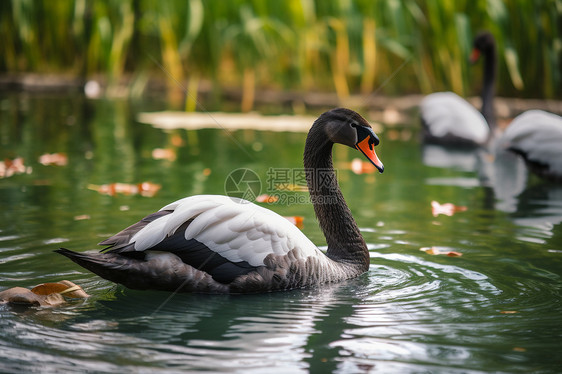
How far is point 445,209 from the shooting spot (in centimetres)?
586

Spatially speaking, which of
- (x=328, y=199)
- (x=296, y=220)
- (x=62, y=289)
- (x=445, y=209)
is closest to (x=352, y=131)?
(x=328, y=199)

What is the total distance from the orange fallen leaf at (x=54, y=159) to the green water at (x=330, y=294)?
0.10m

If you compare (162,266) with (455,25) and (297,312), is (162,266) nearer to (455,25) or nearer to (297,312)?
(297,312)

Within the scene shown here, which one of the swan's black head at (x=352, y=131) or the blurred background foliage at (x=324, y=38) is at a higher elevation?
the blurred background foliage at (x=324, y=38)

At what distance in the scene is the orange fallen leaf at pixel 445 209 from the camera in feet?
19.1

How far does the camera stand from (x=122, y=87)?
14.0m

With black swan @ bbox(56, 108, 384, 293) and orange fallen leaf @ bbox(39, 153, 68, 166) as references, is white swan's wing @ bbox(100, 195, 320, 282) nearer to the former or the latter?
black swan @ bbox(56, 108, 384, 293)

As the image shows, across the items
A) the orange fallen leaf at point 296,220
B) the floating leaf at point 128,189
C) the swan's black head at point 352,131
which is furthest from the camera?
the floating leaf at point 128,189

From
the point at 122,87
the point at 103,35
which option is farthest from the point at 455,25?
the point at 122,87

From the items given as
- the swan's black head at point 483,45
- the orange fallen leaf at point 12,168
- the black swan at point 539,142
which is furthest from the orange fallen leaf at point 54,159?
the swan's black head at point 483,45

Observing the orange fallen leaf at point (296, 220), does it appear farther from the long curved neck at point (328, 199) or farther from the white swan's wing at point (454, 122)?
the white swan's wing at point (454, 122)

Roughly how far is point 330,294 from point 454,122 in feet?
20.3

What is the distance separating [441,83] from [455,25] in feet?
3.62

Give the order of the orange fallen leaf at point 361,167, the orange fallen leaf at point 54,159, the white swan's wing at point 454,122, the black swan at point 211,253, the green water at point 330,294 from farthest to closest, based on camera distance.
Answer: the white swan's wing at point 454,122, the orange fallen leaf at point 361,167, the orange fallen leaf at point 54,159, the black swan at point 211,253, the green water at point 330,294
